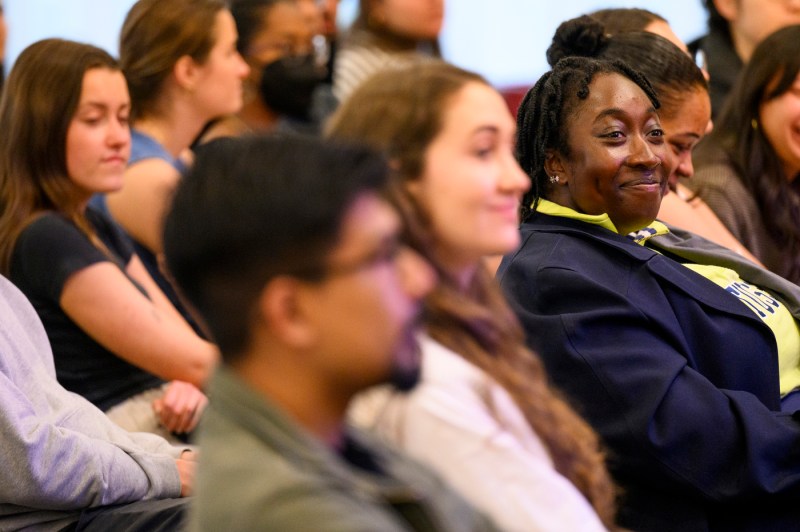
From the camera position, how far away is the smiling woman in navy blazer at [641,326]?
1638 millimetres

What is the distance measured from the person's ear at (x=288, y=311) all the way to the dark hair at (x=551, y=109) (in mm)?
952

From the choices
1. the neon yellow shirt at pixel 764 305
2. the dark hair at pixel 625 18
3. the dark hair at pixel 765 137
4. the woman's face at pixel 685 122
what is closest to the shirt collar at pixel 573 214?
the neon yellow shirt at pixel 764 305

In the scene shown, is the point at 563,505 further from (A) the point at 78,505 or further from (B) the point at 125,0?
(B) the point at 125,0

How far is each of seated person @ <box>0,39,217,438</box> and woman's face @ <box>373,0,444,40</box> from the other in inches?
61.2

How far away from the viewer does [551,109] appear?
6.08 ft

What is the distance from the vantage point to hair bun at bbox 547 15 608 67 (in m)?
2.14

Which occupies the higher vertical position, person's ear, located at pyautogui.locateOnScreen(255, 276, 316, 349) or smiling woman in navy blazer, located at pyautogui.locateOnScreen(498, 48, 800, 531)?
person's ear, located at pyautogui.locateOnScreen(255, 276, 316, 349)

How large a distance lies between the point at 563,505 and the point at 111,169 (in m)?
1.37

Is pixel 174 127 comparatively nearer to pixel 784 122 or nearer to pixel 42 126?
pixel 42 126

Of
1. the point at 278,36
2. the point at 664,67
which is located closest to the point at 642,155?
the point at 664,67

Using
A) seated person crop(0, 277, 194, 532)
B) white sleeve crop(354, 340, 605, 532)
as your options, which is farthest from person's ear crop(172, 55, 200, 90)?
white sleeve crop(354, 340, 605, 532)

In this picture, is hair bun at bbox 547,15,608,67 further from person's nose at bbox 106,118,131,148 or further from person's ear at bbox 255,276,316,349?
person's ear at bbox 255,276,316,349

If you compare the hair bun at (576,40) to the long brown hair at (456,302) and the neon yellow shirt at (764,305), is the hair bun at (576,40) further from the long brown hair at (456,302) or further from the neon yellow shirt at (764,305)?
the long brown hair at (456,302)

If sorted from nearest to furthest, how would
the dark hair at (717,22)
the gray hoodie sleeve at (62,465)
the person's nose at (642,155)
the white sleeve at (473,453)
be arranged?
the white sleeve at (473,453)
the gray hoodie sleeve at (62,465)
the person's nose at (642,155)
the dark hair at (717,22)
